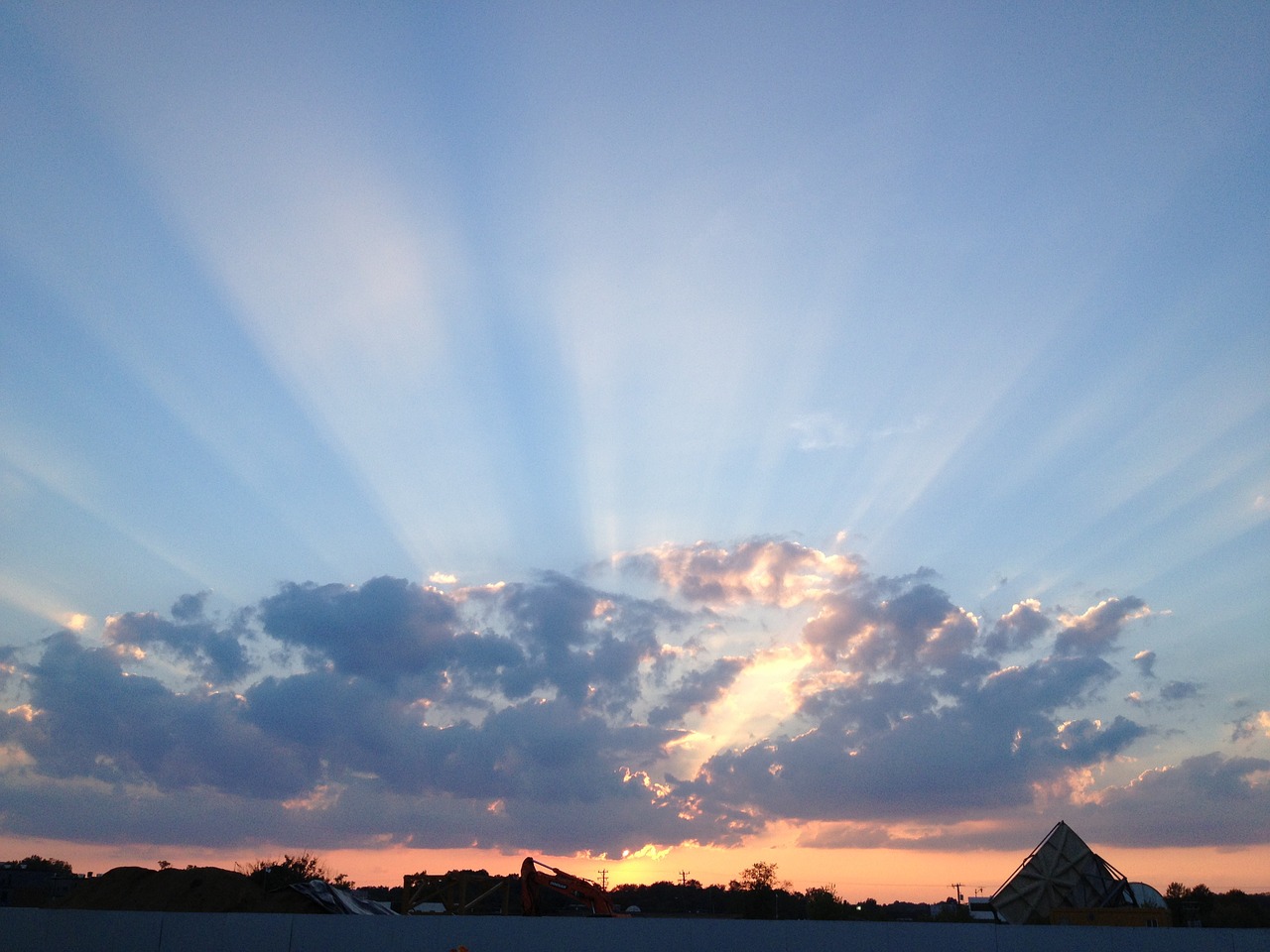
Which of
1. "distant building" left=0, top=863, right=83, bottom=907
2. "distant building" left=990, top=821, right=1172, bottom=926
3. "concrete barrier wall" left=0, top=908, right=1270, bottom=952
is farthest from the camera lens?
"distant building" left=0, top=863, right=83, bottom=907

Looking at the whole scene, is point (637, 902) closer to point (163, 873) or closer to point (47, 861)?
point (163, 873)

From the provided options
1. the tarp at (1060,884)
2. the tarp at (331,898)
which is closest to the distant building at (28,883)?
the tarp at (331,898)

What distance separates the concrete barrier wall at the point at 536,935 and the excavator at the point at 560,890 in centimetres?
552

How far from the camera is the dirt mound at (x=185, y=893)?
4166 cm

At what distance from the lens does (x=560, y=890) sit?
4000cm

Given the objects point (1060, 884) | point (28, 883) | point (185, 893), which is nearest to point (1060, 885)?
point (1060, 884)

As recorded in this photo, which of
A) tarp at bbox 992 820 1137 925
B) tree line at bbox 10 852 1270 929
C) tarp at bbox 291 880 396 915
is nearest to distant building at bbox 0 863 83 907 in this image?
tree line at bbox 10 852 1270 929

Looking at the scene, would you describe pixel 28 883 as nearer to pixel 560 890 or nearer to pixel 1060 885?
pixel 560 890

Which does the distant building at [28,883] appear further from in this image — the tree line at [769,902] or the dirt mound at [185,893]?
the dirt mound at [185,893]

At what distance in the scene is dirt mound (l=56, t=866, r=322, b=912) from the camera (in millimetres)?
41656

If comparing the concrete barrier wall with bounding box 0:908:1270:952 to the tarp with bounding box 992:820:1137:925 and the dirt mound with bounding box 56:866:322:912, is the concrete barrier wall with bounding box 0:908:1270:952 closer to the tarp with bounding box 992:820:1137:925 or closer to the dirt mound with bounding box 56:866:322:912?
the dirt mound with bounding box 56:866:322:912

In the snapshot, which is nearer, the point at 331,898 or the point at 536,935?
the point at 536,935

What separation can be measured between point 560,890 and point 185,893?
1799 centimetres

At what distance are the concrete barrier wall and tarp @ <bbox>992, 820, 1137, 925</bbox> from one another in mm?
10670
